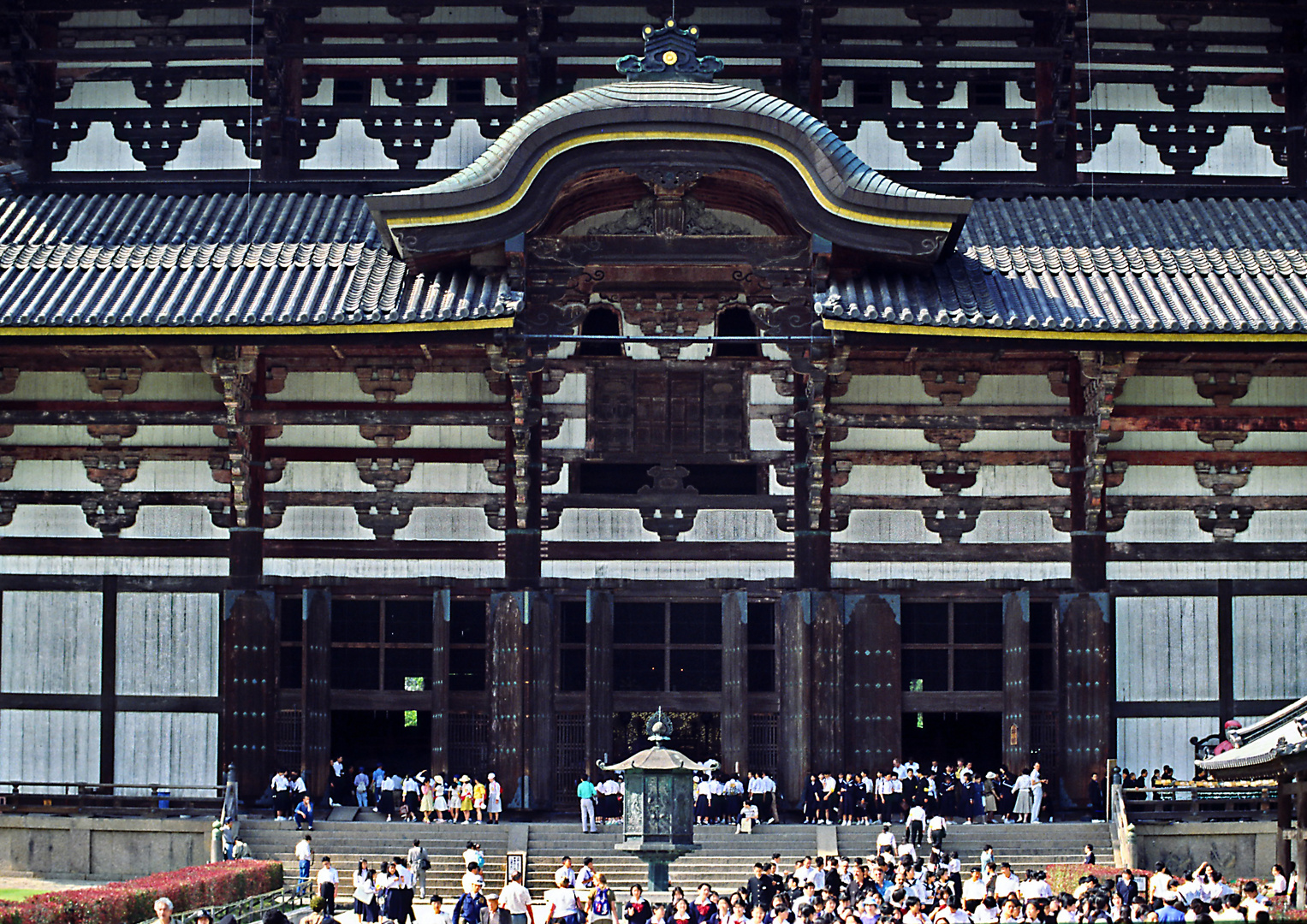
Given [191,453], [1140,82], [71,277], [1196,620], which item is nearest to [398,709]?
[191,453]

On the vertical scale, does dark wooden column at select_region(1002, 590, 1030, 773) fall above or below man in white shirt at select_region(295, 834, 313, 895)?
above

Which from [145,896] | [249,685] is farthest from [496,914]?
[249,685]

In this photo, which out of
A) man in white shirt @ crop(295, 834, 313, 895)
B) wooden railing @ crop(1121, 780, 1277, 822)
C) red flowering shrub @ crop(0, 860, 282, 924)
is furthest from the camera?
wooden railing @ crop(1121, 780, 1277, 822)

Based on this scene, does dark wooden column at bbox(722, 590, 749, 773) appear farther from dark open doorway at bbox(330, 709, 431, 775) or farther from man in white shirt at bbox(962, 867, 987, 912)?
man in white shirt at bbox(962, 867, 987, 912)

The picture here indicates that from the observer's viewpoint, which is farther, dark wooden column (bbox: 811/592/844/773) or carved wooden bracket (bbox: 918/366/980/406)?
carved wooden bracket (bbox: 918/366/980/406)

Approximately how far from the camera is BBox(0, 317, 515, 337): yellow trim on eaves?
94.0 ft

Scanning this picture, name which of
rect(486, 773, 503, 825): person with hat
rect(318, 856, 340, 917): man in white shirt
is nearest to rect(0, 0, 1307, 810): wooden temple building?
rect(486, 773, 503, 825): person with hat

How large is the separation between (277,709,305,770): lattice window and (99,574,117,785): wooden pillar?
2817 mm

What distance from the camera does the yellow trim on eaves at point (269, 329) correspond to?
94.0 ft

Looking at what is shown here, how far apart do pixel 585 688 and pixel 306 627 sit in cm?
478

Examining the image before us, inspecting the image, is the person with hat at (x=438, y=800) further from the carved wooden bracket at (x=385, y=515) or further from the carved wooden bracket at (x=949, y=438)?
the carved wooden bracket at (x=949, y=438)

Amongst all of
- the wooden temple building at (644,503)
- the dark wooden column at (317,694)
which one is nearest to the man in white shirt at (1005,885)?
the wooden temple building at (644,503)

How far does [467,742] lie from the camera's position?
3050 centimetres

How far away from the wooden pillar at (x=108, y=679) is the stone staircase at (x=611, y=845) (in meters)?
3.80
